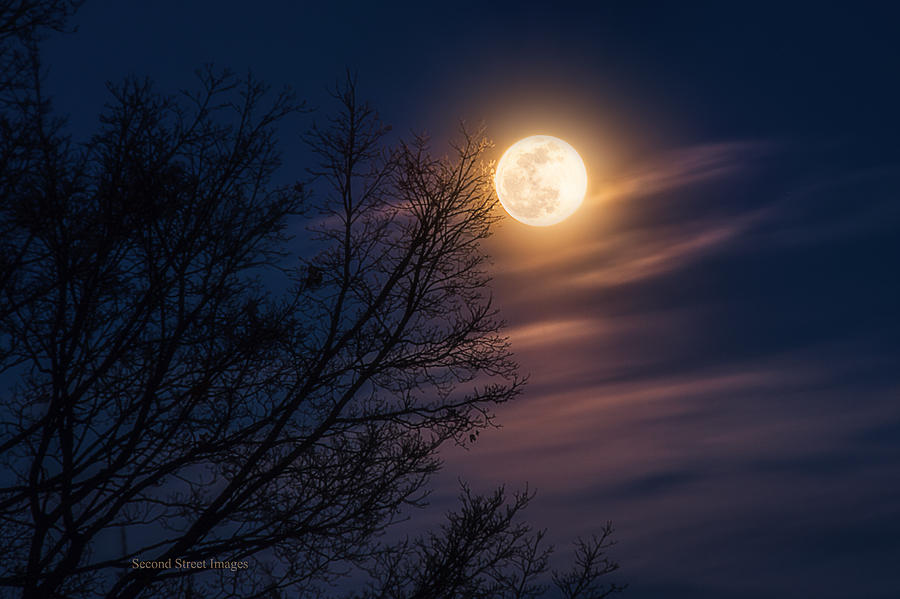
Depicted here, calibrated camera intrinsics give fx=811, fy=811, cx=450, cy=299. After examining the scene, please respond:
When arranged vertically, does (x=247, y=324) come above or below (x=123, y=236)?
below

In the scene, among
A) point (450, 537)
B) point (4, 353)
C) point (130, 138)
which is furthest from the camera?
point (450, 537)

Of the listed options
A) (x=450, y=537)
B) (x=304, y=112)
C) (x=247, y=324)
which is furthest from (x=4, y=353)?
(x=450, y=537)

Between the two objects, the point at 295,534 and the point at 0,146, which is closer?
the point at 0,146

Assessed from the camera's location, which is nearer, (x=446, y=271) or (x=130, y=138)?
(x=130, y=138)

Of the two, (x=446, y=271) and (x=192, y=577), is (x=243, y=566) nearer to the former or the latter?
(x=192, y=577)

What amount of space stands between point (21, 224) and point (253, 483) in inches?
133

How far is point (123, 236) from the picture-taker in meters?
8.16

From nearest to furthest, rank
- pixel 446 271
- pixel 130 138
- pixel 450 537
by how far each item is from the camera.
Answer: pixel 130 138 → pixel 446 271 → pixel 450 537

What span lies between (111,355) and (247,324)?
1329 mm

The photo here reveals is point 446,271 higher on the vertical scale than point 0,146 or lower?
lower

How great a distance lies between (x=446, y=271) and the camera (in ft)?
30.0

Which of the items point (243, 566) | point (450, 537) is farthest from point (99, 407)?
point (450, 537)

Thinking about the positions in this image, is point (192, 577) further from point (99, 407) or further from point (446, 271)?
point (446, 271)

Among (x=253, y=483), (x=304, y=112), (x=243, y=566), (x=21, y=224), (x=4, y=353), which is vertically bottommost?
(x=243, y=566)
